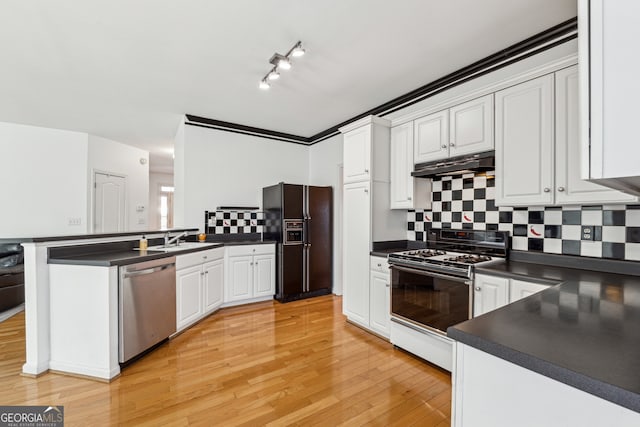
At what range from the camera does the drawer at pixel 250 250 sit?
393cm

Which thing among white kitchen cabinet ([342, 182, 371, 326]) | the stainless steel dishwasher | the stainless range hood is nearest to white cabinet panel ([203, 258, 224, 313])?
the stainless steel dishwasher

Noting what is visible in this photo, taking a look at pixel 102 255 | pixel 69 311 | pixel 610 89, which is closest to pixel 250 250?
pixel 102 255

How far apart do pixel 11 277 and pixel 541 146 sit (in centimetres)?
588

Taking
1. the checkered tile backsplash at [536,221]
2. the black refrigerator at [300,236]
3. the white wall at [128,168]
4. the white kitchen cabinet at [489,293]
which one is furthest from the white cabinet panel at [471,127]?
the white wall at [128,168]

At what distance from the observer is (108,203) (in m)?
5.41

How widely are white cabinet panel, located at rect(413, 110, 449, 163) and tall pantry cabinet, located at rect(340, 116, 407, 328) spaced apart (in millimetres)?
375

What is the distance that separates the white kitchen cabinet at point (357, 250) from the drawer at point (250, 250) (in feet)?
4.23

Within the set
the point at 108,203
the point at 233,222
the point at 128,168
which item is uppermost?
the point at 128,168

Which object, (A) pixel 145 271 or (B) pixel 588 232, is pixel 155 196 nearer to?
(A) pixel 145 271

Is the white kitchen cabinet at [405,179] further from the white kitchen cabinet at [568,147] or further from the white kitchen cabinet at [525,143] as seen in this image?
the white kitchen cabinet at [568,147]

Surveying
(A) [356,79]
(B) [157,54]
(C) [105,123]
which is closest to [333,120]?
(A) [356,79]

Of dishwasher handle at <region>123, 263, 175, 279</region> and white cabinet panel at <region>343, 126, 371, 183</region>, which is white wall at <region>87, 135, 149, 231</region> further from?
white cabinet panel at <region>343, 126, 371, 183</region>

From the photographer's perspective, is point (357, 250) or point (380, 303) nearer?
point (380, 303)

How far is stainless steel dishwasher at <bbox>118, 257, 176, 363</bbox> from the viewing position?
7.66 feet
